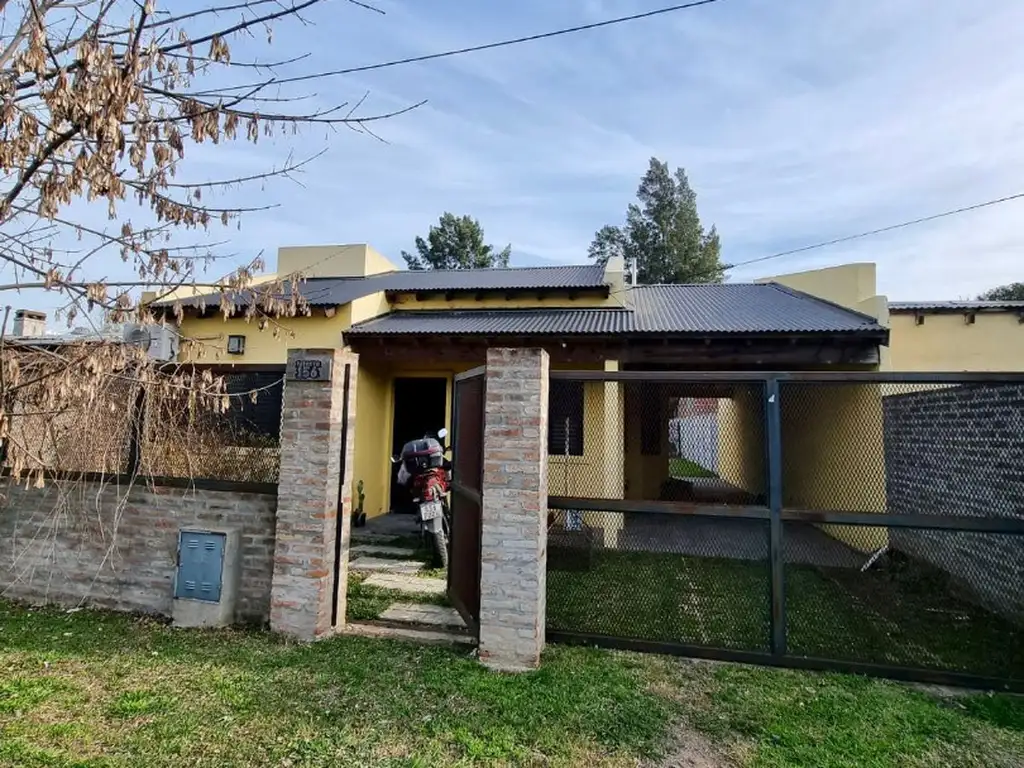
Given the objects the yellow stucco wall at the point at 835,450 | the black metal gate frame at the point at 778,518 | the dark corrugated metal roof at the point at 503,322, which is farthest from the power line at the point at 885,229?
the black metal gate frame at the point at 778,518

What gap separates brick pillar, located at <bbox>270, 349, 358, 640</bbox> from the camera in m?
3.79

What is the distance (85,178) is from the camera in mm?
2182

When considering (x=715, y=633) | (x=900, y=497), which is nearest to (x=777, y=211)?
(x=900, y=497)

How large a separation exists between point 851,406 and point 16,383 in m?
4.74

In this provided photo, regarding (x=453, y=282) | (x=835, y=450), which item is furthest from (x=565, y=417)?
(x=453, y=282)

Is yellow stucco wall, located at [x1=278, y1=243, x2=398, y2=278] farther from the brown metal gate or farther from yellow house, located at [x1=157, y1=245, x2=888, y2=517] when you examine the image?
the brown metal gate

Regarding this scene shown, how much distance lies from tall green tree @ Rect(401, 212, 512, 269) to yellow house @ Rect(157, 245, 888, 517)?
66.9 ft

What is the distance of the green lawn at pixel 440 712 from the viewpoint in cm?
249

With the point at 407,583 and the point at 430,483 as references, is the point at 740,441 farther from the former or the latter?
the point at 407,583

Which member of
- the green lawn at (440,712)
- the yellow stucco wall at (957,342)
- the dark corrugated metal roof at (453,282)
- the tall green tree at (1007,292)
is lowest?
the green lawn at (440,712)

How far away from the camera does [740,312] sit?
9.05m

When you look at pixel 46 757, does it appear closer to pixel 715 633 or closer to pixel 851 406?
pixel 715 633

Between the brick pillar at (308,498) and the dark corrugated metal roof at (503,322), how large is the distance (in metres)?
4.26

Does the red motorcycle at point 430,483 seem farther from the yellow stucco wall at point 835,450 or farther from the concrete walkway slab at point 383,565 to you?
the yellow stucco wall at point 835,450
